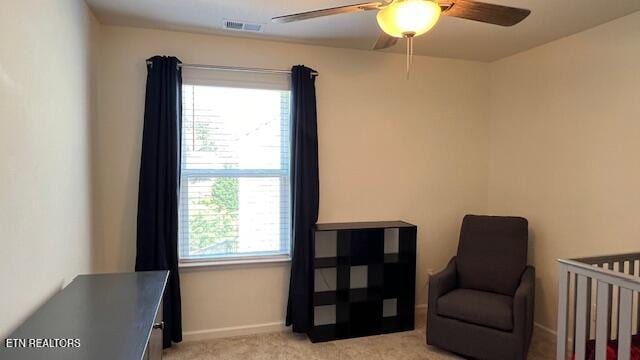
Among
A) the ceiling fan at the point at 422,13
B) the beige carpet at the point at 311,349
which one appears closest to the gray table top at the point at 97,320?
the beige carpet at the point at 311,349

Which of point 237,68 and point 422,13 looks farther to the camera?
point 237,68

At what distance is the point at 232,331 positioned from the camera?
3180mm

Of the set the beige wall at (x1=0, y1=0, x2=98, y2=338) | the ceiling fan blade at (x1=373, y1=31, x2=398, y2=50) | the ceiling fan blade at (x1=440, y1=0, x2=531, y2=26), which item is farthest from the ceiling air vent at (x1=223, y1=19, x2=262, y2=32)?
the ceiling fan blade at (x1=440, y1=0, x2=531, y2=26)

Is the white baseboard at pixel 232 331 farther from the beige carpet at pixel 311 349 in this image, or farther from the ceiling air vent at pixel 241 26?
the ceiling air vent at pixel 241 26

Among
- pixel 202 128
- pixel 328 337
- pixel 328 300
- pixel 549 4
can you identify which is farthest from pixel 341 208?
pixel 549 4

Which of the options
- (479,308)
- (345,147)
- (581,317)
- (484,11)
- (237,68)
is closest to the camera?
(484,11)

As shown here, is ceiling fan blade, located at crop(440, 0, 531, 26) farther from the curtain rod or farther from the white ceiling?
the curtain rod

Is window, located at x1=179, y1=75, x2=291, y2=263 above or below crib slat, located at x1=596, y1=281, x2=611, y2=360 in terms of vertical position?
above

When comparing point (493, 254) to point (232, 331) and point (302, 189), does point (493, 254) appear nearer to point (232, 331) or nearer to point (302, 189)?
point (302, 189)

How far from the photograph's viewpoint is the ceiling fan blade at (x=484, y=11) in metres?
1.66

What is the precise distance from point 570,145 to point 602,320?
160 centimetres

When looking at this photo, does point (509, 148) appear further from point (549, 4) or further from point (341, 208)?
point (341, 208)

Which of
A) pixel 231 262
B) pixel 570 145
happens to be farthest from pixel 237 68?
pixel 570 145

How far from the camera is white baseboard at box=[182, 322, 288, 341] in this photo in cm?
308
